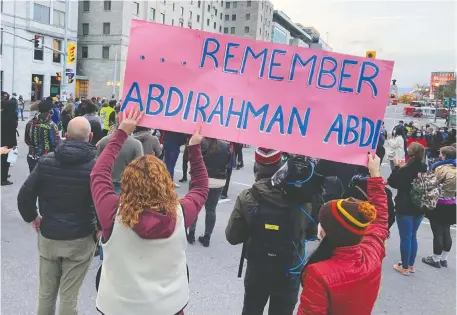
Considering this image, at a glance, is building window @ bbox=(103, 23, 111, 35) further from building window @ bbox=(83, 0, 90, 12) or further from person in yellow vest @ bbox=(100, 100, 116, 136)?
person in yellow vest @ bbox=(100, 100, 116, 136)

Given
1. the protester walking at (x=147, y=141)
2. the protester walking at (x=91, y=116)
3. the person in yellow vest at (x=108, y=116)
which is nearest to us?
the protester walking at (x=147, y=141)

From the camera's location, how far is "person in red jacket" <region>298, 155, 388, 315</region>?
202cm

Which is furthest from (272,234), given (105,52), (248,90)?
(105,52)

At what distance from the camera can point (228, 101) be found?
278 centimetres

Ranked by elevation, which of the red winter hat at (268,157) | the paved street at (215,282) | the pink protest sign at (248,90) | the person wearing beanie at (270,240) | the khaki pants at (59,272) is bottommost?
the paved street at (215,282)

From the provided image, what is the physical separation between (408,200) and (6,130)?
24.5ft

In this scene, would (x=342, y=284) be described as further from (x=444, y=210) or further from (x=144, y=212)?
(x=444, y=210)

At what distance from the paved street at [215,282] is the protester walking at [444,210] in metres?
0.21

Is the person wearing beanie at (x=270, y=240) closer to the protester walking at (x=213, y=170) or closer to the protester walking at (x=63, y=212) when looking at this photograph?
the protester walking at (x=63, y=212)

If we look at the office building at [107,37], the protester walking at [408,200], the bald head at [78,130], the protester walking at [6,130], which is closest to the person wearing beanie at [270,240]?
the bald head at [78,130]

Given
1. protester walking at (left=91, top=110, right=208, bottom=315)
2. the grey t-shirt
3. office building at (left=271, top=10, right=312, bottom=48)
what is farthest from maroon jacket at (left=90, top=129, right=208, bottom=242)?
office building at (left=271, top=10, right=312, bottom=48)

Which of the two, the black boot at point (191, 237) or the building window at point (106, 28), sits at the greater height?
the building window at point (106, 28)

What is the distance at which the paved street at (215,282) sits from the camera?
407cm

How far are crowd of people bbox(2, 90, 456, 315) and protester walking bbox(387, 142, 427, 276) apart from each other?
36.9 inches
